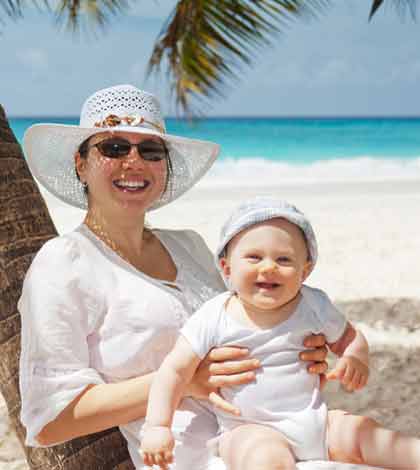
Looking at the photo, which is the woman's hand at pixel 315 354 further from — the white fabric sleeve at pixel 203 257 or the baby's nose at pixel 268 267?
the white fabric sleeve at pixel 203 257

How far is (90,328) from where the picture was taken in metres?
2.20

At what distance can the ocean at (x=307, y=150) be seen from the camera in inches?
1040

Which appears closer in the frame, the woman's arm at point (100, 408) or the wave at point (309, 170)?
the woman's arm at point (100, 408)

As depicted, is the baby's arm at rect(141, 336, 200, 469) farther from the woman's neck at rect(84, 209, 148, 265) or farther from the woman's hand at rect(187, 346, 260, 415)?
the woman's neck at rect(84, 209, 148, 265)

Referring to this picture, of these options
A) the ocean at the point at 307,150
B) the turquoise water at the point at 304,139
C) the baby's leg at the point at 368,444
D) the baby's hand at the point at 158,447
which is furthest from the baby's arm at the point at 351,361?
the turquoise water at the point at 304,139

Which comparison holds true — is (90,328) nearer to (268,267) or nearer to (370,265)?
(268,267)

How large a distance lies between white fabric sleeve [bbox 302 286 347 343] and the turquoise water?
29244 millimetres

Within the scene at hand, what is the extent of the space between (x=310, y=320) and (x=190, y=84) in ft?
9.73

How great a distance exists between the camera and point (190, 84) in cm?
484

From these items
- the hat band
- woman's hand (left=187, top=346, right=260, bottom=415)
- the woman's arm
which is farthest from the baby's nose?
the hat band

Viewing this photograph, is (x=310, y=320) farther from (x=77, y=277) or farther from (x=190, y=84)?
(x=190, y=84)

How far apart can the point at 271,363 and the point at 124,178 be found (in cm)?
78

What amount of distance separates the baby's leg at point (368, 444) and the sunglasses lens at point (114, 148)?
1.07 meters

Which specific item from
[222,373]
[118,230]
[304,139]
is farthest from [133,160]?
[304,139]
